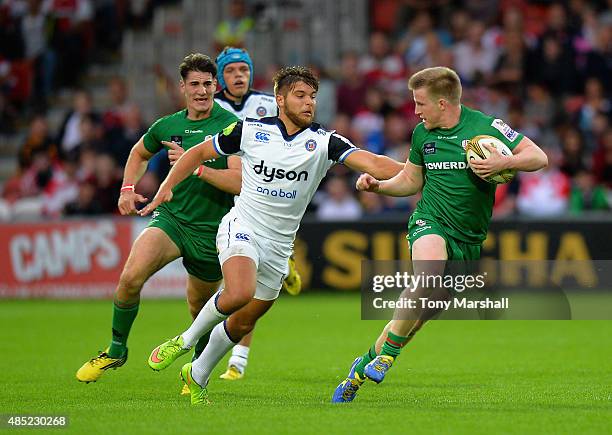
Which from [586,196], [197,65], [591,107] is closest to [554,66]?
[591,107]

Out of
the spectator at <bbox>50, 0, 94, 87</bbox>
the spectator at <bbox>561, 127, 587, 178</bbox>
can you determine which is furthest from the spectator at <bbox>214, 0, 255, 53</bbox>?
the spectator at <bbox>561, 127, 587, 178</bbox>

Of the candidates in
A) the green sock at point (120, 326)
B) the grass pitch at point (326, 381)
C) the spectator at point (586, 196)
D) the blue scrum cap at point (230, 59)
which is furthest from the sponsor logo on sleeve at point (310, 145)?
the spectator at point (586, 196)

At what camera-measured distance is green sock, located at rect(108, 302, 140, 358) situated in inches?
379

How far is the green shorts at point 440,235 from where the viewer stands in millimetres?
8531

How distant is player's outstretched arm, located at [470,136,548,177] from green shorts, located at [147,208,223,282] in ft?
8.07

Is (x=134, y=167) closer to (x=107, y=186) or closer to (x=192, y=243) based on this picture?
(x=192, y=243)

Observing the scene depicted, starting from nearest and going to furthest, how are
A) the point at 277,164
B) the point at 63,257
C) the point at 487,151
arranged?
1. the point at 487,151
2. the point at 277,164
3. the point at 63,257

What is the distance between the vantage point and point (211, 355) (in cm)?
852

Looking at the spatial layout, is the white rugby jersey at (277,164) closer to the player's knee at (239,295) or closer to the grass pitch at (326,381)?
the player's knee at (239,295)

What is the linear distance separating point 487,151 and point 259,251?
1.76 metres

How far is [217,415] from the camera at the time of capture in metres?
7.73

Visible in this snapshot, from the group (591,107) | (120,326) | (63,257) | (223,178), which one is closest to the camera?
(223,178)

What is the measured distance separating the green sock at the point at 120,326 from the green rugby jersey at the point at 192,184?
0.86m

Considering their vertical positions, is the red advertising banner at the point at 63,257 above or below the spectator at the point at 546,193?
below
